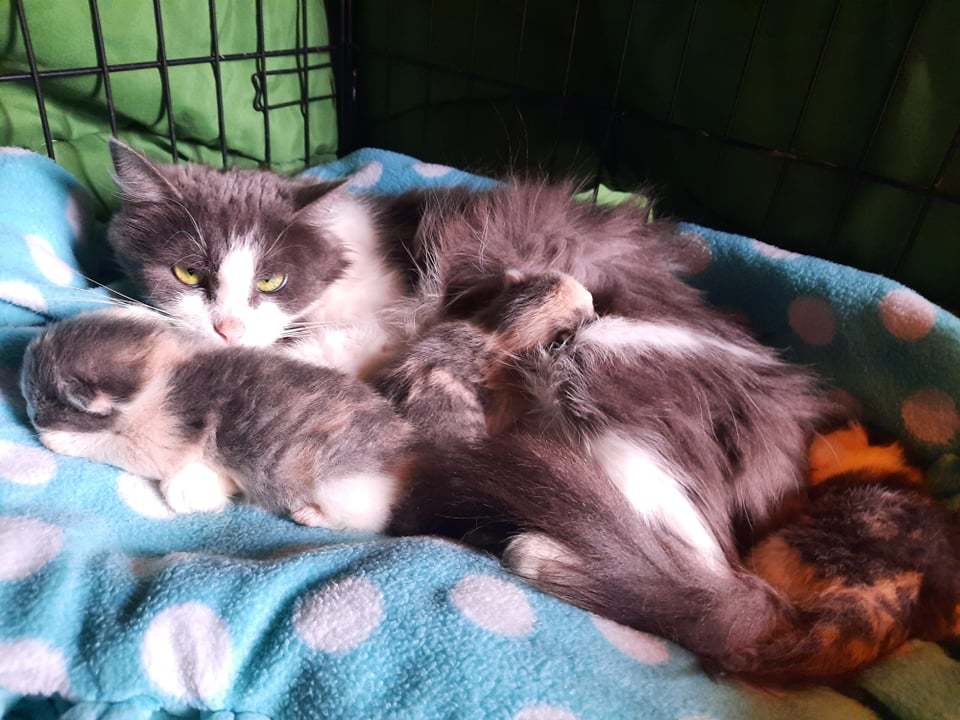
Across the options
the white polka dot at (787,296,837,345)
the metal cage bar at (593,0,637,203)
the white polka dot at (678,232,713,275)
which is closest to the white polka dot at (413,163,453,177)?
the metal cage bar at (593,0,637,203)

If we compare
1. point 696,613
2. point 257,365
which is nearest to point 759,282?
point 696,613

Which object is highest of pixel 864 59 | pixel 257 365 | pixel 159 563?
pixel 864 59

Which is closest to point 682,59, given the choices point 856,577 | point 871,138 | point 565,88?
point 565,88

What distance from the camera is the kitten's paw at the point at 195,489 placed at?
1.00 metres

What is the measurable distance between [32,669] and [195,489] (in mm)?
313

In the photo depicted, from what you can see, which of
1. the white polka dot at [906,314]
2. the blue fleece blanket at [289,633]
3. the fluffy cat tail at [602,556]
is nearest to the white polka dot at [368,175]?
the blue fleece blanket at [289,633]

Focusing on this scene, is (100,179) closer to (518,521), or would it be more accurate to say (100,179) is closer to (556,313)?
(556,313)

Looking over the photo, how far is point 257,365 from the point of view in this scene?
1045 mm

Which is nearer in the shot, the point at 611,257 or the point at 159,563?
the point at 159,563

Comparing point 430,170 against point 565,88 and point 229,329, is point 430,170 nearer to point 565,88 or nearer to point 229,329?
point 565,88

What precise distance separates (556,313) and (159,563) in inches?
26.8

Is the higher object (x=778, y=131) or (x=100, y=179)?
(x=778, y=131)

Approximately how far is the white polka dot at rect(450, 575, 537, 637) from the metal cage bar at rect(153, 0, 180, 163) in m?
1.42

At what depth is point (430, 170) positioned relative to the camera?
1876 millimetres
